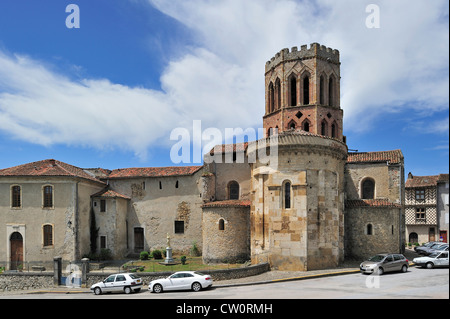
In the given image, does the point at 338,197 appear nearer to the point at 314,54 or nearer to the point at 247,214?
the point at 247,214

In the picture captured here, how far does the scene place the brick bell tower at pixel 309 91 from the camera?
32.6m

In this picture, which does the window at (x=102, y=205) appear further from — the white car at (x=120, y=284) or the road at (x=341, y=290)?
the white car at (x=120, y=284)

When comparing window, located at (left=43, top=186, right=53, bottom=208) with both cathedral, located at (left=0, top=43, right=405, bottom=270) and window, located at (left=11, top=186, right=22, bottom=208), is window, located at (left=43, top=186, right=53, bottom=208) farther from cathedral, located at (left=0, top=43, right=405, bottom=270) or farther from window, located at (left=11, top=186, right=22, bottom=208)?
window, located at (left=11, top=186, right=22, bottom=208)

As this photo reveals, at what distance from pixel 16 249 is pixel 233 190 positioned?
18991 mm

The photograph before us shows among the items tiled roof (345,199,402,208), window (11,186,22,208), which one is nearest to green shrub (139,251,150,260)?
window (11,186,22,208)

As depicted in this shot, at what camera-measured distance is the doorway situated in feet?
96.8

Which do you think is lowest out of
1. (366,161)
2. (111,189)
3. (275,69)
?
(111,189)

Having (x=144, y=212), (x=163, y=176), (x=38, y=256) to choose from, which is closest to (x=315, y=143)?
(x=163, y=176)

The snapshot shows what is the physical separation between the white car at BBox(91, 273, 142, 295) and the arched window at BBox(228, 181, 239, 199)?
1423 centimetres

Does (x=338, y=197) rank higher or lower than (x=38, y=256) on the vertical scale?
higher

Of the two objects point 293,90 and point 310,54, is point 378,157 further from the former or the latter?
point 310,54

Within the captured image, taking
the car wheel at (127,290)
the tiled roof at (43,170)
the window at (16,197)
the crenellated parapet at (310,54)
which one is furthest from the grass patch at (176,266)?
the crenellated parapet at (310,54)

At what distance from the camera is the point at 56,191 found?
98.9ft
